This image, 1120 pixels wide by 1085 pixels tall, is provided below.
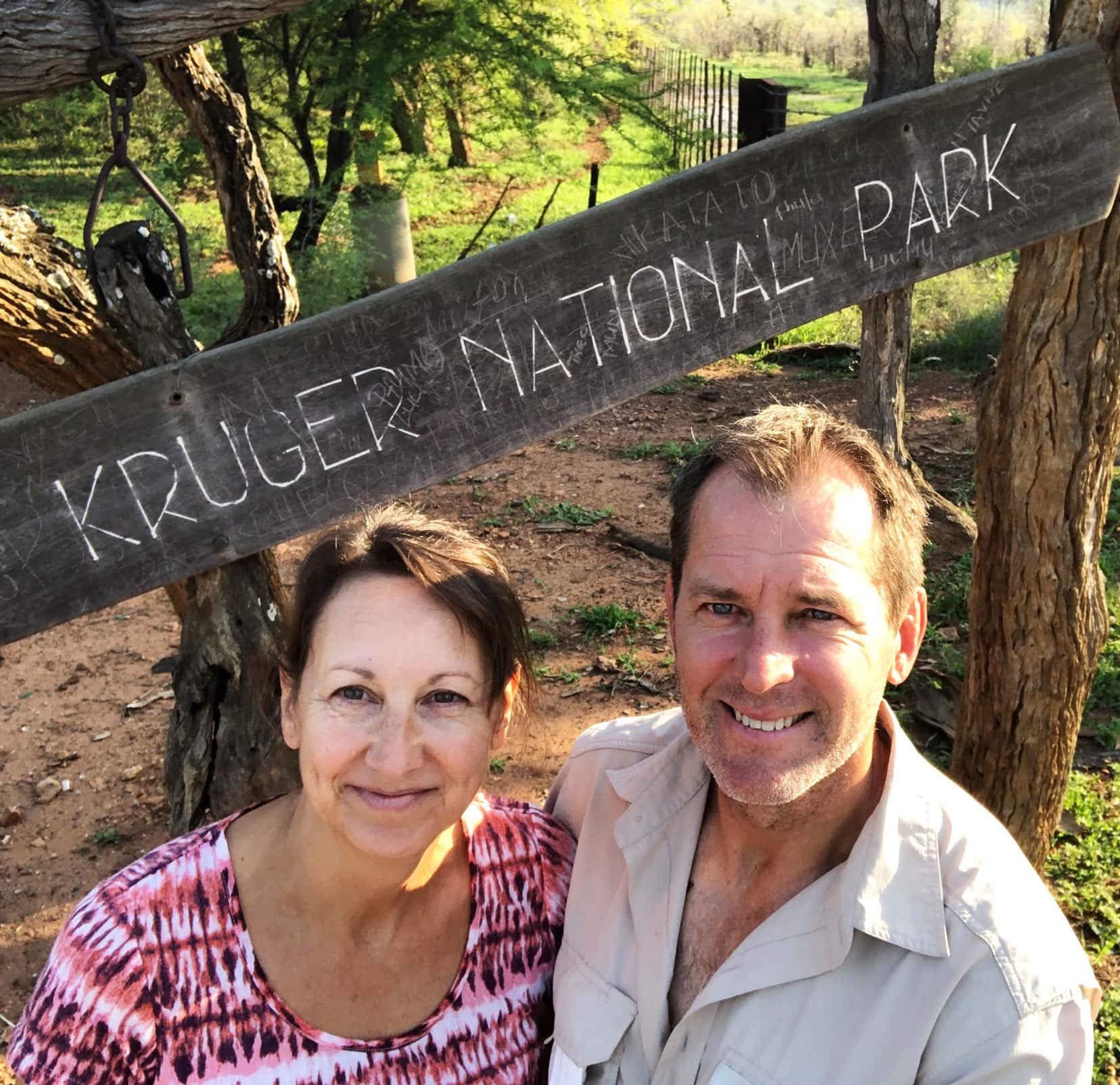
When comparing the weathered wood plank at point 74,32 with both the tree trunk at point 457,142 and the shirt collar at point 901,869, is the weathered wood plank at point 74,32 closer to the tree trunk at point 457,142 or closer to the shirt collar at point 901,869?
the shirt collar at point 901,869

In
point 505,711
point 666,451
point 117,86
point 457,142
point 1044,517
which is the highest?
point 117,86

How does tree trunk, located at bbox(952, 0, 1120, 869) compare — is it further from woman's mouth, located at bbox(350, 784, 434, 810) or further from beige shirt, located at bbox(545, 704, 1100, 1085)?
woman's mouth, located at bbox(350, 784, 434, 810)

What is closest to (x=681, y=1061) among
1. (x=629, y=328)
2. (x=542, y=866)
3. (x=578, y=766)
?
(x=542, y=866)

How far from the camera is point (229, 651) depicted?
329 cm

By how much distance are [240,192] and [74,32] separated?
1.81 meters

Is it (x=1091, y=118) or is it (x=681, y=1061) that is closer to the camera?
(x=681, y=1061)

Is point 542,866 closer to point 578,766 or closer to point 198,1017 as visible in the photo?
point 578,766

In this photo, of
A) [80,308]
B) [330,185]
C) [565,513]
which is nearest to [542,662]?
[565,513]

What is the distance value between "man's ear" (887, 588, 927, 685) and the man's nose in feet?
0.92

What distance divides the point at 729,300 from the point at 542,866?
4.04ft

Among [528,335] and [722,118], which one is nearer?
[528,335]

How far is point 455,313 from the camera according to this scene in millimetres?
2184

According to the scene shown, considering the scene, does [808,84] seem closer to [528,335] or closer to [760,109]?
[760,109]

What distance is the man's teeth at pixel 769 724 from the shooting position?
6.17ft
